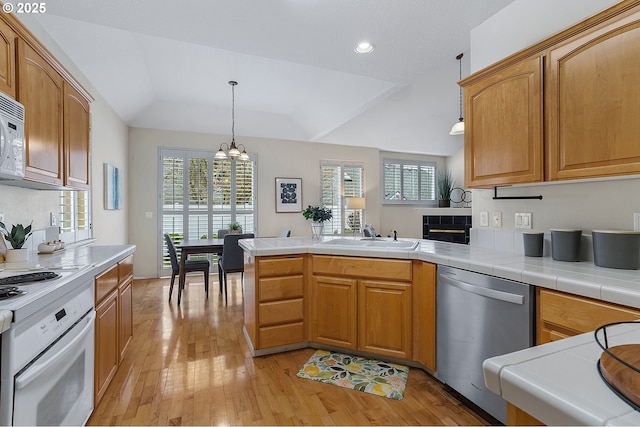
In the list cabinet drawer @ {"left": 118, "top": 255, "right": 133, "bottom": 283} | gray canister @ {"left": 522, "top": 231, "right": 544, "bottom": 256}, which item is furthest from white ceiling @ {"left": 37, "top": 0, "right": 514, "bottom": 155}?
cabinet drawer @ {"left": 118, "top": 255, "right": 133, "bottom": 283}

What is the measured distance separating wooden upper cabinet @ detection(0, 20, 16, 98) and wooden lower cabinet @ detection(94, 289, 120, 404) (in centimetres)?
122

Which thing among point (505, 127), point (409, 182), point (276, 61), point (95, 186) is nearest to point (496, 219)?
point (505, 127)

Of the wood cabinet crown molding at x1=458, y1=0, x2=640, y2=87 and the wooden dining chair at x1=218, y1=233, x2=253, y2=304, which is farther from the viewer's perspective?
the wooden dining chair at x1=218, y1=233, x2=253, y2=304

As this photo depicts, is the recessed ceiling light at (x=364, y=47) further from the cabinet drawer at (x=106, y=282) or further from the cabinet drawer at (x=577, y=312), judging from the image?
the cabinet drawer at (x=106, y=282)

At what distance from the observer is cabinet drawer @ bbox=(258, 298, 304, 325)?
97.3 inches

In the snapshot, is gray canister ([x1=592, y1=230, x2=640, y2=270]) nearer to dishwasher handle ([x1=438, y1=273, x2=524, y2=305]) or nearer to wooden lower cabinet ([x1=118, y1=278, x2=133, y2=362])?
dishwasher handle ([x1=438, y1=273, x2=524, y2=305])

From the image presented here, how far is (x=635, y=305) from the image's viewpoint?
3.69ft

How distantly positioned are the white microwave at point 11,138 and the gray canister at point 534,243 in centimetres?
290

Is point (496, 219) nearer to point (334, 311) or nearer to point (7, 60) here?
point (334, 311)

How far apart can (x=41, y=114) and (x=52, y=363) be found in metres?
1.52

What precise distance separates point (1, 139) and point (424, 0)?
2522 millimetres

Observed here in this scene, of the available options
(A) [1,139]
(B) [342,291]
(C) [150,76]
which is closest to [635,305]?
(B) [342,291]

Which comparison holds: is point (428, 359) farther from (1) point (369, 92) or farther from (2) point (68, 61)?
(2) point (68, 61)

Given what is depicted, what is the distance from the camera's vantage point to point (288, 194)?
20.5ft
